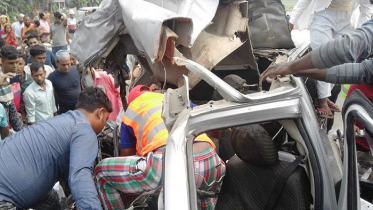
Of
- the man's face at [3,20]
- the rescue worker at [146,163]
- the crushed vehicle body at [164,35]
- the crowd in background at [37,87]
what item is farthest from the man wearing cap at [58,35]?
the rescue worker at [146,163]

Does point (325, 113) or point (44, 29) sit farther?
point (44, 29)

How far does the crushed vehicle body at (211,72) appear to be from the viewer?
74.2 inches

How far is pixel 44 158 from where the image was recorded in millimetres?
2605

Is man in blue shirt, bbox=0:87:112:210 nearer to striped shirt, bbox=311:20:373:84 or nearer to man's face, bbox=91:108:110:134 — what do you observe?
man's face, bbox=91:108:110:134

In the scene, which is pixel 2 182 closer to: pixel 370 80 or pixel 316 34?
pixel 370 80

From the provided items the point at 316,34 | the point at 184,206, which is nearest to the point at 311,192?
the point at 184,206

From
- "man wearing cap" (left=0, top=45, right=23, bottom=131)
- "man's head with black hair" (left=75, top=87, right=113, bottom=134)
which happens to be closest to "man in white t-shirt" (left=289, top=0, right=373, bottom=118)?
"man's head with black hair" (left=75, top=87, right=113, bottom=134)

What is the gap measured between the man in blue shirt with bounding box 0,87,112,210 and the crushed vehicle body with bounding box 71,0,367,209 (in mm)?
669

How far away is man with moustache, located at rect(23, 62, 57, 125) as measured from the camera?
15.1 ft

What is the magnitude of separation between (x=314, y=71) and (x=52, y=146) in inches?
68.0

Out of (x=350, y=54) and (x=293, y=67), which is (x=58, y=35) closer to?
(x=293, y=67)

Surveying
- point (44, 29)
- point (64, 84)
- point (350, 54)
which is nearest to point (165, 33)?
point (350, 54)

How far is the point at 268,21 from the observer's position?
197 inches

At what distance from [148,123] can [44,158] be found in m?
0.76
